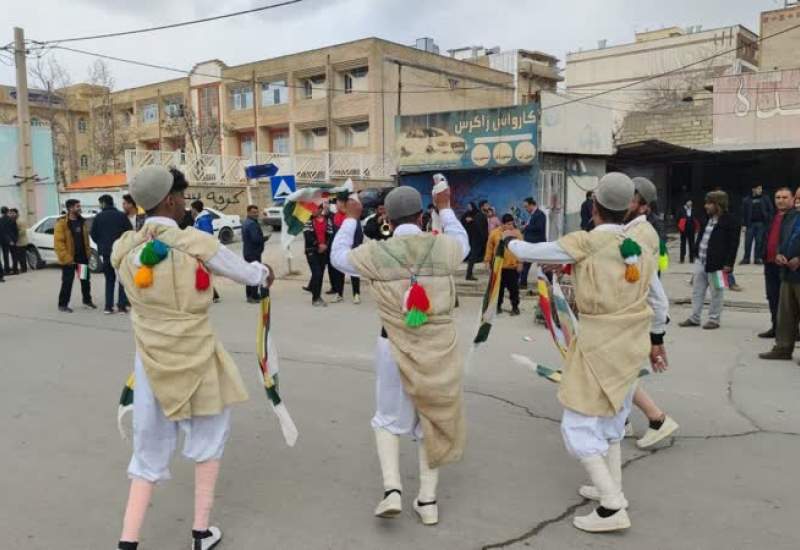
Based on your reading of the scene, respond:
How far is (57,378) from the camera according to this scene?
666cm

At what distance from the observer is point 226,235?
23.4 meters

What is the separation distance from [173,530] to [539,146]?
12938 millimetres

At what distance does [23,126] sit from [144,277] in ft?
65.2

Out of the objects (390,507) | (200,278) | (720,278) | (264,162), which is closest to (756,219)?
(720,278)

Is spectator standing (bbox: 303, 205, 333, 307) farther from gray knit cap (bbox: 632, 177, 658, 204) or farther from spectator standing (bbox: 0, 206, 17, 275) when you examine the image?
spectator standing (bbox: 0, 206, 17, 275)

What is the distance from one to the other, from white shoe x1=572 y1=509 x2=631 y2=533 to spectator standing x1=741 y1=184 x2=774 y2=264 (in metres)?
12.7

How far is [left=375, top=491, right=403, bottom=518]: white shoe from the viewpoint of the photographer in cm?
346

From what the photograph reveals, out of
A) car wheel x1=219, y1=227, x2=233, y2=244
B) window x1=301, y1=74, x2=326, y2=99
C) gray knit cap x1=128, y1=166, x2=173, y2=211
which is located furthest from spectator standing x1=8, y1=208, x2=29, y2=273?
window x1=301, y1=74, x2=326, y2=99

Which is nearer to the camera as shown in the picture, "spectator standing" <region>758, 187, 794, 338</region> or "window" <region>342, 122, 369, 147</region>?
"spectator standing" <region>758, 187, 794, 338</region>

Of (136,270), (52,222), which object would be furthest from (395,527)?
(52,222)

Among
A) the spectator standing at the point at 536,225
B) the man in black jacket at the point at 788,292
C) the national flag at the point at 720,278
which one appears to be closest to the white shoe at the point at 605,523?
the man in black jacket at the point at 788,292

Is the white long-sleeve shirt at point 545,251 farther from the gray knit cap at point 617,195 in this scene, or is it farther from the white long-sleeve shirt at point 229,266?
the white long-sleeve shirt at point 229,266

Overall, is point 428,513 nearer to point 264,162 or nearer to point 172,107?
point 264,162

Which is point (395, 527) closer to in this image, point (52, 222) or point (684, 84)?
point (52, 222)
